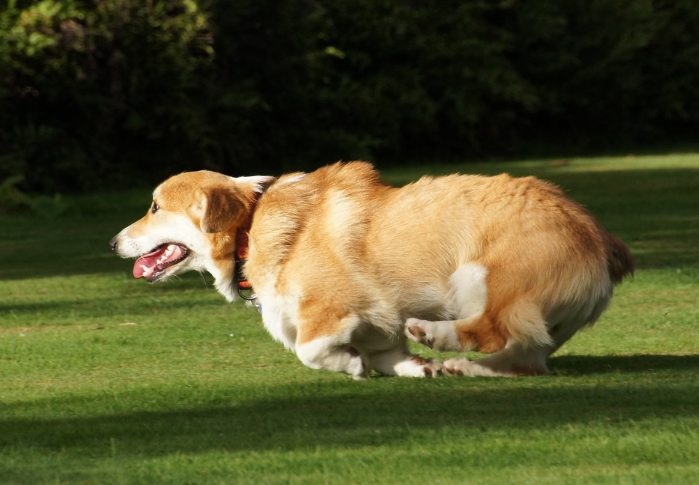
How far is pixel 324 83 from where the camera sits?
27031mm

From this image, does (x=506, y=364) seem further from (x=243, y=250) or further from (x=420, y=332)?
(x=243, y=250)

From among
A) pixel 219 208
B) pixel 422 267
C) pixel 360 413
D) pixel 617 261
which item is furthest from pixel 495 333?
pixel 219 208

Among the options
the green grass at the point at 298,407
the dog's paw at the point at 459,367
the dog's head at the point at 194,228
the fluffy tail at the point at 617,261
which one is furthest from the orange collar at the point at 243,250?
the fluffy tail at the point at 617,261

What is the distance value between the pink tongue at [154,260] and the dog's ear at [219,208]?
0.36m

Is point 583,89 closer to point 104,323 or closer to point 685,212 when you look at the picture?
point 685,212

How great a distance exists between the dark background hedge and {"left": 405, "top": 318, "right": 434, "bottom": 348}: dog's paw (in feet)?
50.9

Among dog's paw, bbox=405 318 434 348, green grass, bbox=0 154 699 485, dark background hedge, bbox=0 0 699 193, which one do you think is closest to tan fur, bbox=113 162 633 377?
dog's paw, bbox=405 318 434 348

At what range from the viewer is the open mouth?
6.79 metres

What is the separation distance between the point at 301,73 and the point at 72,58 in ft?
18.4

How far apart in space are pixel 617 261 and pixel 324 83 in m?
21.2

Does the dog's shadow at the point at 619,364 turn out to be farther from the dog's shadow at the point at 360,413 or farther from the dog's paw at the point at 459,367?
the dog's paw at the point at 459,367

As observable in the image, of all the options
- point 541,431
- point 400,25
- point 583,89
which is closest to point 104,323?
point 541,431

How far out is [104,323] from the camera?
8.74 meters

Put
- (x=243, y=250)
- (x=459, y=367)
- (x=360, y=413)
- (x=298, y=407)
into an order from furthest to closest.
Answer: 1. (x=243, y=250)
2. (x=459, y=367)
3. (x=298, y=407)
4. (x=360, y=413)
